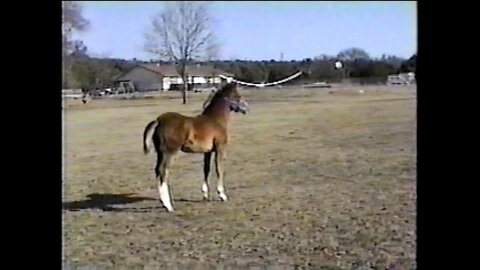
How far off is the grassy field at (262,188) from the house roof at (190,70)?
0.16 meters

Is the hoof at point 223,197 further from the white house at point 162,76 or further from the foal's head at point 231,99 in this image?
the white house at point 162,76

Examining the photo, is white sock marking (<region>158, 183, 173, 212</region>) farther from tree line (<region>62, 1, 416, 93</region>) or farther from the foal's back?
tree line (<region>62, 1, 416, 93</region>)

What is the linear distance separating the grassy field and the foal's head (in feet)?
0.17

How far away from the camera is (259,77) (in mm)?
1465

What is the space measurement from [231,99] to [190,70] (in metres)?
0.72

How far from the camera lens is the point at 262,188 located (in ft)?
9.05

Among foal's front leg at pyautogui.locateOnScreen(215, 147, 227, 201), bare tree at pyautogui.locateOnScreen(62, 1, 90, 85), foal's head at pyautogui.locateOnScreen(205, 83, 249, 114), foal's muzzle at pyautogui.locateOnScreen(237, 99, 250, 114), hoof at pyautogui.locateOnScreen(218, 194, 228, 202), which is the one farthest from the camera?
foal's front leg at pyautogui.locateOnScreen(215, 147, 227, 201)

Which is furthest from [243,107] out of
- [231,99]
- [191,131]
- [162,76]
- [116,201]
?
[162,76]

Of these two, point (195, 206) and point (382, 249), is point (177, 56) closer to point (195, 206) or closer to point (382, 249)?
point (382, 249)

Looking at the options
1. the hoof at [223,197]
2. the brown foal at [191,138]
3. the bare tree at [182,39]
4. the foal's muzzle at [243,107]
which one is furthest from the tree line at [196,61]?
the hoof at [223,197]

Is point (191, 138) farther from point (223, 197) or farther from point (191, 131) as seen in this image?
point (223, 197)

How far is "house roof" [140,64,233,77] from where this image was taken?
1488 mm

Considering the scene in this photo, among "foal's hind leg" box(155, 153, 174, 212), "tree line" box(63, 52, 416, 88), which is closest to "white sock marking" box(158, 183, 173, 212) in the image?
"foal's hind leg" box(155, 153, 174, 212)
